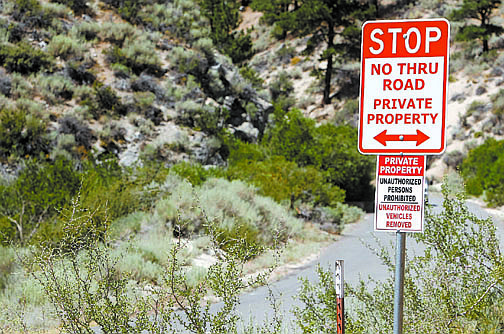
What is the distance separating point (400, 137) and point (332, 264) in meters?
7.16

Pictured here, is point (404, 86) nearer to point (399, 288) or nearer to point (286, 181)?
point (399, 288)

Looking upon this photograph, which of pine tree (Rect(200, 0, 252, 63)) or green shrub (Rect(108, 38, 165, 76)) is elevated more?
pine tree (Rect(200, 0, 252, 63))

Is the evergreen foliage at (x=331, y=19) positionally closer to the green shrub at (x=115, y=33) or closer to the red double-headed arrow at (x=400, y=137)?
the green shrub at (x=115, y=33)

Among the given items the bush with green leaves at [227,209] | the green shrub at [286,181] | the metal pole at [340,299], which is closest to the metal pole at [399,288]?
the metal pole at [340,299]

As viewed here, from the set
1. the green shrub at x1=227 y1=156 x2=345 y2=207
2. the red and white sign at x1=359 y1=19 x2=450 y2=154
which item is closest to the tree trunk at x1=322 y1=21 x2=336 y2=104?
the green shrub at x1=227 y1=156 x2=345 y2=207

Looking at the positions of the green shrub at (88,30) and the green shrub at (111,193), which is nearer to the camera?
the green shrub at (111,193)

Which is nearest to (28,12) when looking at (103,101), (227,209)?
(103,101)

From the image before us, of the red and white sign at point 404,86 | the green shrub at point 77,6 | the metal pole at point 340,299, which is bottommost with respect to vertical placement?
the metal pole at point 340,299

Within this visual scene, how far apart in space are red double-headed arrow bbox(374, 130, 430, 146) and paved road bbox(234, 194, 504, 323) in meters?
2.28

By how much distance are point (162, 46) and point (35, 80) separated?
7.26m

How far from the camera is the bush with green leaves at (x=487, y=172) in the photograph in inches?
868

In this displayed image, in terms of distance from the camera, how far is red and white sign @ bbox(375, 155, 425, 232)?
10.0ft

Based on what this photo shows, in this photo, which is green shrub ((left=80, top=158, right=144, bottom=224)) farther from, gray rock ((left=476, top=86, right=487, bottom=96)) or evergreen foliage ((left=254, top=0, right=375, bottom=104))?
gray rock ((left=476, top=86, right=487, bottom=96))

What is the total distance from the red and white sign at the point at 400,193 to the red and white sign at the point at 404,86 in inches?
3.2
